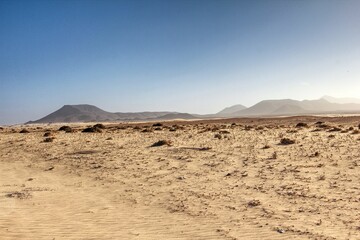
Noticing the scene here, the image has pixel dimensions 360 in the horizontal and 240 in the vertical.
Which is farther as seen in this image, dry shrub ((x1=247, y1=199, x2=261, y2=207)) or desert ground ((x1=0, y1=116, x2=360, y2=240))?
dry shrub ((x1=247, y1=199, x2=261, y2=207))

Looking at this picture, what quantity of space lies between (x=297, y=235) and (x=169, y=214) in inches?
140

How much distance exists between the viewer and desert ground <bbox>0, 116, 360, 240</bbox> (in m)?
7.87

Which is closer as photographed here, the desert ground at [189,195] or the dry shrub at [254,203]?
the desert ground at [189,195]

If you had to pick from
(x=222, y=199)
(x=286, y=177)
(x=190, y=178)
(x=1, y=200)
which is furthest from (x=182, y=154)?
(x=1, y=200)

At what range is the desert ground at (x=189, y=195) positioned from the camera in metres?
7.87

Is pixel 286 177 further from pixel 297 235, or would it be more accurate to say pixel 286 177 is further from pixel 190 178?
pixel 297 235

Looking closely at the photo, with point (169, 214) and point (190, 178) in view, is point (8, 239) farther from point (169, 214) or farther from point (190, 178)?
point (190, 178)

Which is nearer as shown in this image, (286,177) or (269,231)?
(269,231)

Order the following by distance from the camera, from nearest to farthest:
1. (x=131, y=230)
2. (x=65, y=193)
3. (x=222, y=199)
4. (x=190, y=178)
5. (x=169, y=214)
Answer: (x=131, y=230), (x=169, y=214), (x=222, y=199), (x=65, y=193), (x=190, y=178)

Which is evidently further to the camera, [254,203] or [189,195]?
[189,195]

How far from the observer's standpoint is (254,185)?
11852mm

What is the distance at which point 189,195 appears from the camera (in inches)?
435

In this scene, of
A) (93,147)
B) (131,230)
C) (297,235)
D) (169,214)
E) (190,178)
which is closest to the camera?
(297,235)

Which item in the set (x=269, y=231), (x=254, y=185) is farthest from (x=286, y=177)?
(x=269, y=231)
